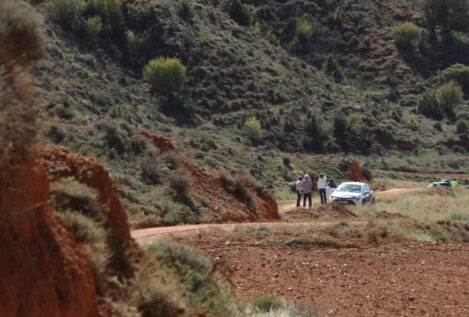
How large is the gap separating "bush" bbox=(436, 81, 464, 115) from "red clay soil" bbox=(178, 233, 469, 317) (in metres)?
60.7

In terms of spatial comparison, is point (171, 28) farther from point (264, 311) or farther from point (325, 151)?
point (264, 311)

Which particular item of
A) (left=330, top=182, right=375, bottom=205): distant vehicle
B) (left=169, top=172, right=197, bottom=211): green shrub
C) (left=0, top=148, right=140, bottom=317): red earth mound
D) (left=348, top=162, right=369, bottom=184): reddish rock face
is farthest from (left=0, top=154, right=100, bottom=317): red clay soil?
(left=348, top=162, right=369, bottom=184): reddish rock face

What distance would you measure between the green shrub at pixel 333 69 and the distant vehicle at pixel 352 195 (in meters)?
43.4

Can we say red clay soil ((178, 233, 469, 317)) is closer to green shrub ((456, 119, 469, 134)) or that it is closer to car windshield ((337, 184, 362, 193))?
car windshield ((337, 184, 362, 193))

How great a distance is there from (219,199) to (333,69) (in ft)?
165

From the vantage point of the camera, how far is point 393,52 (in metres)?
89.2

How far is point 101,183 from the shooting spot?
30.1 ft

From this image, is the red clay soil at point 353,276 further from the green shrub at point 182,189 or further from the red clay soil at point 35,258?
the green shrub at point 182,189

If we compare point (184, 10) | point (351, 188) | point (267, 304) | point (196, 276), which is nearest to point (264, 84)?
point (184, 10)

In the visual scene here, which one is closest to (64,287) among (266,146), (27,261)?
(27,261)

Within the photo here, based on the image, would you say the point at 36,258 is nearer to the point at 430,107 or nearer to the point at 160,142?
the point at 160,142

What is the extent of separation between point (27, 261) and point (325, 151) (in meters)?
61.7

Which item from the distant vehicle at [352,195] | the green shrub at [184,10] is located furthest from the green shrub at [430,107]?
the distant vehicle at [352,195]

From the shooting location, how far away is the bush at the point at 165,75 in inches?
2469
